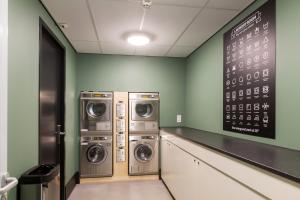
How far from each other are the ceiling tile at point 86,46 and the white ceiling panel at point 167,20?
1.17 m

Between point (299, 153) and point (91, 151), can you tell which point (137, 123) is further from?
point (299, 153)

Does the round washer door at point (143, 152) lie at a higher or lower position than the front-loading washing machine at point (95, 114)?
lower

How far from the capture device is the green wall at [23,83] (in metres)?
1.60

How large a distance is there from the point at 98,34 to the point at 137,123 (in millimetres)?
1796

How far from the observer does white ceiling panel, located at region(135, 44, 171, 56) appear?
381cm

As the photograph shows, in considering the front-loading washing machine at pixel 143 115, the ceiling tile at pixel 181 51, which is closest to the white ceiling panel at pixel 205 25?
the ceiling tile at pixel 181 51

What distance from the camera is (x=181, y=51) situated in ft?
13.4

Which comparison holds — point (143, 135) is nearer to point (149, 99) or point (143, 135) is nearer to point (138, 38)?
point (149, 99)

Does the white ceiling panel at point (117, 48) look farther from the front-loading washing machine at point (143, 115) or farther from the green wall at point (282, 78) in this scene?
the green wall at point (282, 78)

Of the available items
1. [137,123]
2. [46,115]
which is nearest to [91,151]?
[137,123]

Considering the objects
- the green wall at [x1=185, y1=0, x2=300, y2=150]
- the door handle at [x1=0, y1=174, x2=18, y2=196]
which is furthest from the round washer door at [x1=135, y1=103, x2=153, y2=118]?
the door handle at [x1=0, y1=174, x2=18, y2=196]

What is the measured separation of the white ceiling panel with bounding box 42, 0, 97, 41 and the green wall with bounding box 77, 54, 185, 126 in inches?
40.8

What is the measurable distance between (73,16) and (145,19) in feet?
2.91

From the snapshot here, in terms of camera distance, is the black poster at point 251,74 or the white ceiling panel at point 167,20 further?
the white ceiling panel at point 167,20
